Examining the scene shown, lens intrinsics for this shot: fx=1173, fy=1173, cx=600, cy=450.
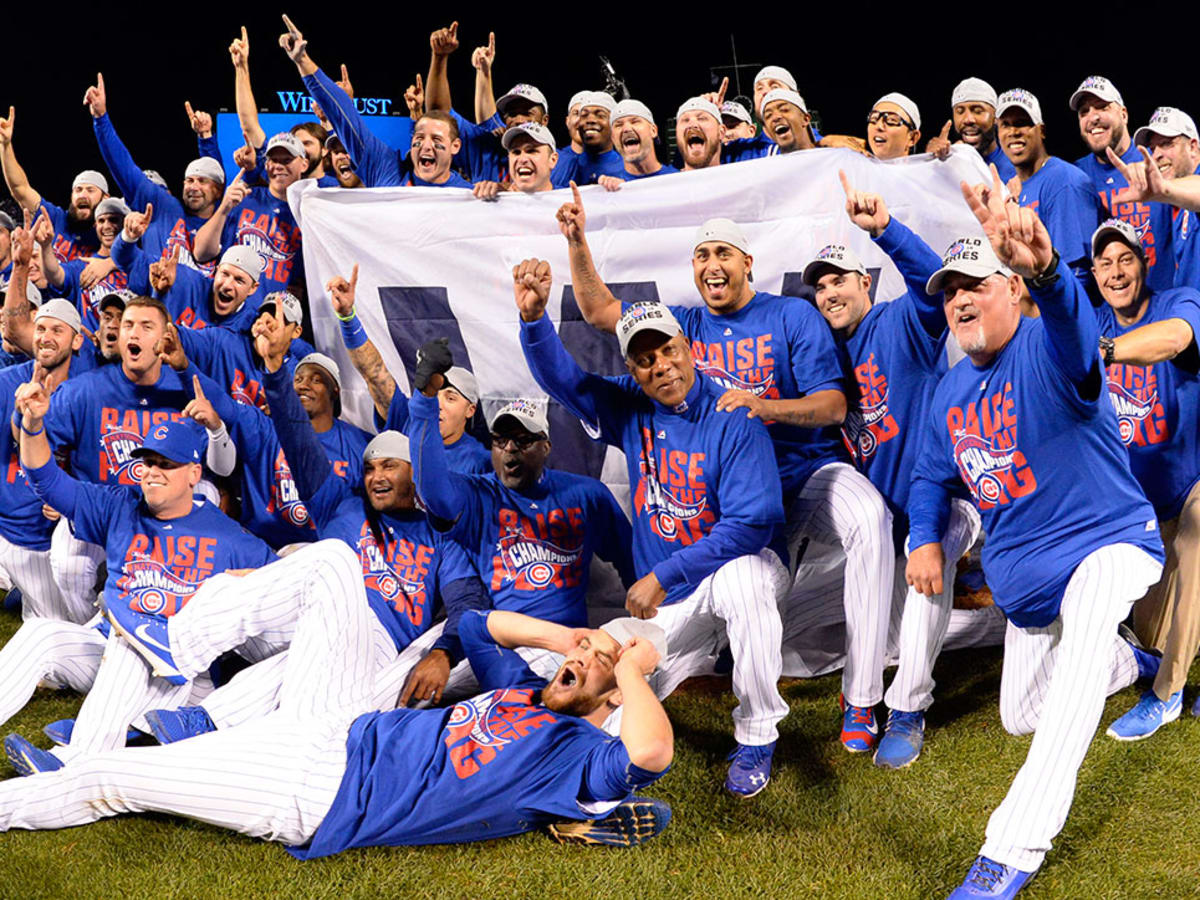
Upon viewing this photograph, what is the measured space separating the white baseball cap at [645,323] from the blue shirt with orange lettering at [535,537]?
0.70m

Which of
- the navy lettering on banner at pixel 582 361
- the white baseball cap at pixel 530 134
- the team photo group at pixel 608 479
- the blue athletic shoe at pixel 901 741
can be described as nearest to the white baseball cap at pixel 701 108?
the team photo group at pixel 608 479

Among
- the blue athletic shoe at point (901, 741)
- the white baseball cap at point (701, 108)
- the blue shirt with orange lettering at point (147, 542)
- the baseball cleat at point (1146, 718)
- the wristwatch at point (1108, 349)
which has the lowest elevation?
the baseball cleat at point (1146, 718)

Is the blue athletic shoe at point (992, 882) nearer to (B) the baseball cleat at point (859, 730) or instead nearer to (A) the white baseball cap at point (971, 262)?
(B) the baseball cleat at point (859, 730)

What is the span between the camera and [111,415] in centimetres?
515

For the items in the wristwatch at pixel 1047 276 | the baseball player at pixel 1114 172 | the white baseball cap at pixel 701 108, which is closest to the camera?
the wristwatch at pixel 1047 276

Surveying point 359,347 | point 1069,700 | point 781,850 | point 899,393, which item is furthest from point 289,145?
point 1069,700

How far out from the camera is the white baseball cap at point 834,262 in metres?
4.44

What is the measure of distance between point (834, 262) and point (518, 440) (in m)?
1.38

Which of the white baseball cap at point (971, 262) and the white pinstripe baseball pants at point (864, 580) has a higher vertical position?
the white baseball cap at point (971, 262)

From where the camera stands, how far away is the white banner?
4.88 meters

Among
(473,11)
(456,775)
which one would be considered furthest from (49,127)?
(456,775)

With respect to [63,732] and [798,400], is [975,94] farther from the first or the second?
[63,732]

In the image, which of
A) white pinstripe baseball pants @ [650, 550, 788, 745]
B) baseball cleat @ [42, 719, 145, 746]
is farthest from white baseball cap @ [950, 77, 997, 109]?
baseball cleat @ [42, 719, 145, 746]

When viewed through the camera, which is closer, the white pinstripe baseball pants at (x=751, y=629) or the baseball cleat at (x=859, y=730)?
the white pinstripe baseball pants at (x=751, y=629)
